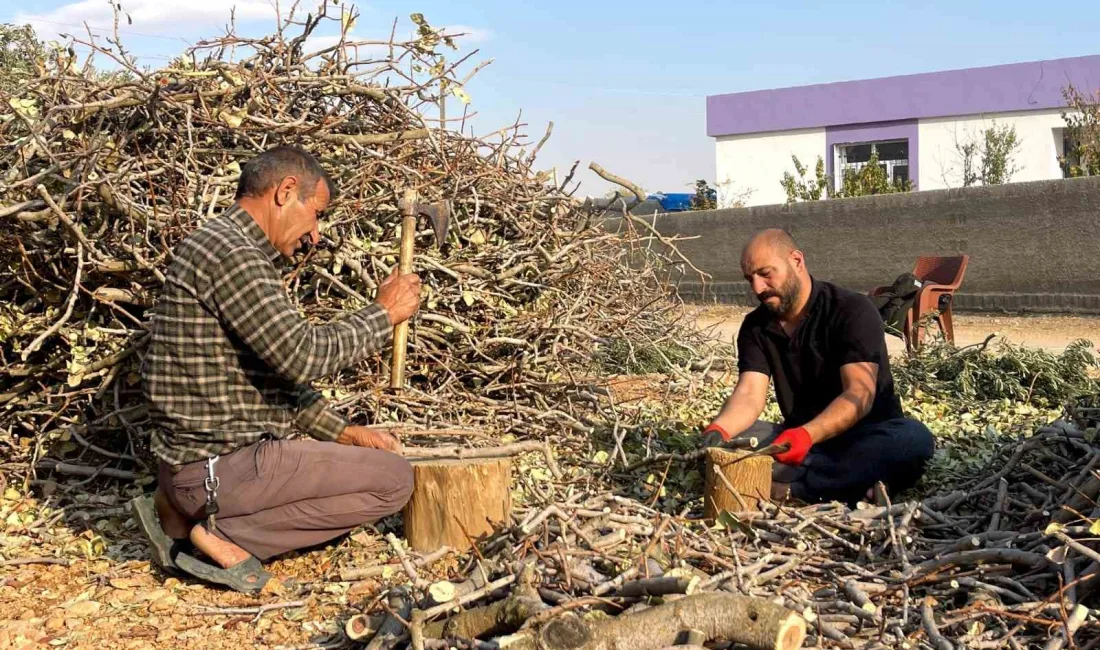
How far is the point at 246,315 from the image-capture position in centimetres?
335

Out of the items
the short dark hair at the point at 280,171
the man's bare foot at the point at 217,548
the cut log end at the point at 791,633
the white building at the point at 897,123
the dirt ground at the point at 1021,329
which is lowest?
the dirt ground at the point at 1021,329

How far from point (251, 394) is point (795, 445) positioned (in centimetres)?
186

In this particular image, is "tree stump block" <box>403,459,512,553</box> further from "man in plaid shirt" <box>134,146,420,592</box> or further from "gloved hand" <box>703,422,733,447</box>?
"gloved hand" <box>703,422,733,447</box>

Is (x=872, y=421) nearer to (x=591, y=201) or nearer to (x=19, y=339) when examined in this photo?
(x=591, y=201)

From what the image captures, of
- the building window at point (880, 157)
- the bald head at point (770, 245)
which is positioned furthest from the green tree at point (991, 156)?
→ the bald head at point (770, 245)

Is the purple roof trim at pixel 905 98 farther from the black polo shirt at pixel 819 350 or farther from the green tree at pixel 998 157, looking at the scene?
the black polo shirt at pixel 819 350

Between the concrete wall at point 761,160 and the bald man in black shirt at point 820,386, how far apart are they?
21.1 m

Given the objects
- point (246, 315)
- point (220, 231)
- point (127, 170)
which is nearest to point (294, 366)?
point (246, 315)

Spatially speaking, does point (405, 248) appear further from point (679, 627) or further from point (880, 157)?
point (880, 157)

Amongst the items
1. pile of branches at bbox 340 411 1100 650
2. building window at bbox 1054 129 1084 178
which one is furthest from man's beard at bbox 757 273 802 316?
building window at bbox 1054 129 1084 178

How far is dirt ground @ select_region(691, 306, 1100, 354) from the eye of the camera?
30.4 ft

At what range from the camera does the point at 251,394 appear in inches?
140

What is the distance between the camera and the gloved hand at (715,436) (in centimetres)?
406

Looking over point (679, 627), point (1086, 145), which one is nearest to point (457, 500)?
point (679, 627)
